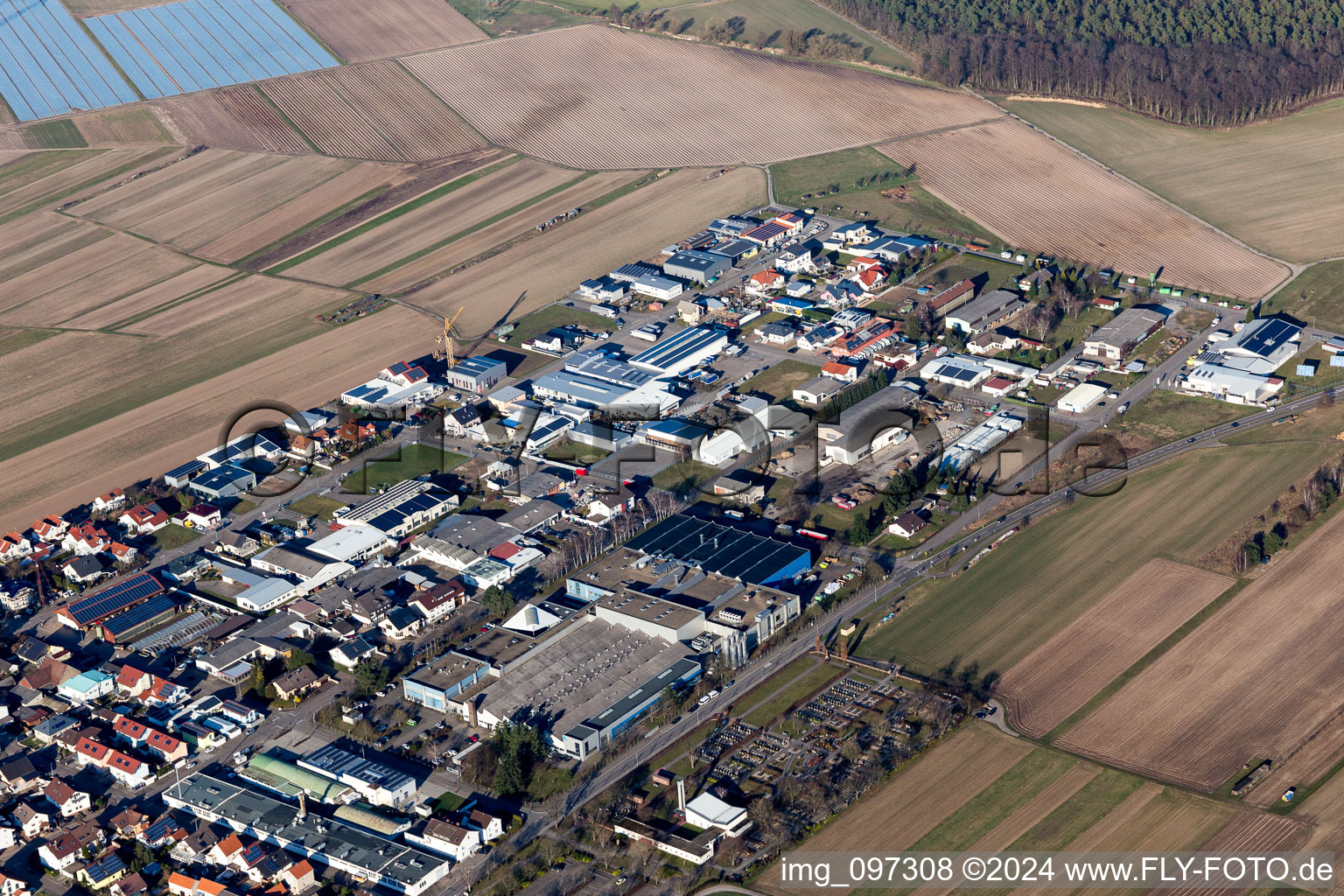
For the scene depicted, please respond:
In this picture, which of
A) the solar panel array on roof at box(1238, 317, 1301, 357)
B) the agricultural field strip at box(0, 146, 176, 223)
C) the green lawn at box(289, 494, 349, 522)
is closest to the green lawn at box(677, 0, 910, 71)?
the agricultural field strip at box(0, 146, 176, 223)

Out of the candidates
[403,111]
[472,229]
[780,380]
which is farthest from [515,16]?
[780,380]

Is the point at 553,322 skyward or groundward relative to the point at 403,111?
groundward

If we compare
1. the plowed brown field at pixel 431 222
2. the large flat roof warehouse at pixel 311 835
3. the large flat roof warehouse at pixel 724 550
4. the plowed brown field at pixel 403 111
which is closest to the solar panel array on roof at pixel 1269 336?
Result: the large flat roof warehouse at pixel 724 550

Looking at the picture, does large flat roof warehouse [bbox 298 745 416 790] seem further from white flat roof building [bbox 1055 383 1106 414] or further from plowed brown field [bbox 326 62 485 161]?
plowed brown field [bbox 326 62 485 161]

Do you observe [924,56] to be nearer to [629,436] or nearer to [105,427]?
[629,436]

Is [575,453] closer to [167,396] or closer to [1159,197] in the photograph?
[167,396]

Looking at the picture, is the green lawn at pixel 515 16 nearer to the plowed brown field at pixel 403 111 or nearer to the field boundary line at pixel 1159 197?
the plowed brown field at pixel 403 111
